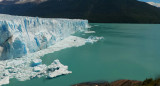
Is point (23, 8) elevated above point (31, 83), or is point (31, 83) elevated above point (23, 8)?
point (23, 8)

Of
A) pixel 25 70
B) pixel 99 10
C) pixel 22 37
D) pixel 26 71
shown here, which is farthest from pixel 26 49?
pixel 99 10

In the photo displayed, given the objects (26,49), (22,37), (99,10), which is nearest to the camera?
(22,37)

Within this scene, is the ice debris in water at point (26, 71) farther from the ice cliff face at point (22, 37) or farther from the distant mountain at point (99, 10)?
the distant mountain at point (99, 10)

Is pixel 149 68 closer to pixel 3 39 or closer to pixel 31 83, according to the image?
pixel 31 83

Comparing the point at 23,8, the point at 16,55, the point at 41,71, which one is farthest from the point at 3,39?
the point at 23,8

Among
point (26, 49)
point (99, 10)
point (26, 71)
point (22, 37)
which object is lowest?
point (26, 71)

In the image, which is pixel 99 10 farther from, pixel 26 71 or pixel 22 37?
pixel 26 71

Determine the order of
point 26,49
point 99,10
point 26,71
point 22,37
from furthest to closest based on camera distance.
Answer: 1. point 99,10
2. point 26,49
3. point 22,37
4. point 26,71

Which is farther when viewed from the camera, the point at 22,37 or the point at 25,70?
the point at 22,37
